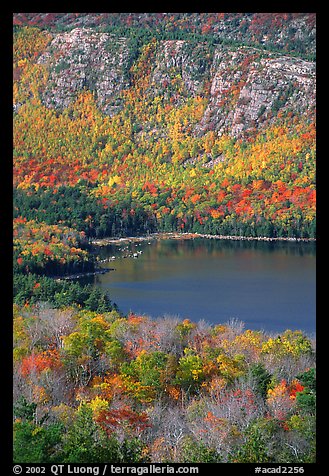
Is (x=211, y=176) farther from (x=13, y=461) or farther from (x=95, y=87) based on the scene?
(x=13, y=461)

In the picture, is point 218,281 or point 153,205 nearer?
point 218,281

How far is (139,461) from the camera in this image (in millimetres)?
10172

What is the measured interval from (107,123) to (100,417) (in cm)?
5216

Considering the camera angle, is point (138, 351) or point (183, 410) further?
point (138, 351)

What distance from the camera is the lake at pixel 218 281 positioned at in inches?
993

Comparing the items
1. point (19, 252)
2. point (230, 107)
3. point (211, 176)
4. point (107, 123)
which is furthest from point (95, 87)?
point (19, 252)

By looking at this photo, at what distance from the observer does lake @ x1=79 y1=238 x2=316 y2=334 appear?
2523 centimetres

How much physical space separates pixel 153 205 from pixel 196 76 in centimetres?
1836

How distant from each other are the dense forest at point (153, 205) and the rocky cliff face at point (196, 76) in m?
0.15

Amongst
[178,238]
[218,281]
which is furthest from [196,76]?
[218,281]

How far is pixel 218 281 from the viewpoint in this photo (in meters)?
30.9
